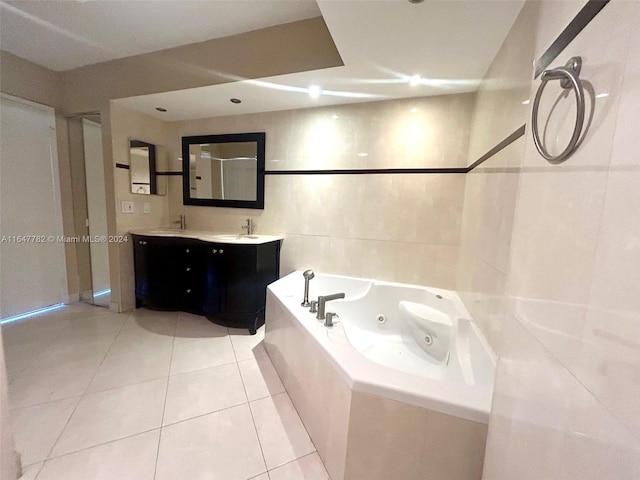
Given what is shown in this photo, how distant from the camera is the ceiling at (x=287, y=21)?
1.21 metres

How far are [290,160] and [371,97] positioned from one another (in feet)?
3.05

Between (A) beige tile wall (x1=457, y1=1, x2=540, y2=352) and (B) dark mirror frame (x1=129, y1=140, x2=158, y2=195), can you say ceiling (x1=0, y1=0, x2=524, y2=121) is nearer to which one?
(A) beige tile wall (x1=457, y1=1, x2=540, y2=352)

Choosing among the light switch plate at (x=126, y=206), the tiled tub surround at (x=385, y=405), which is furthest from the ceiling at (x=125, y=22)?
the tiled tub surround at (x=385, y=405)

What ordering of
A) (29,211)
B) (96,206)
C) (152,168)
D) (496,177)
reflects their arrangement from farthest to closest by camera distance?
(96,206) < (152,168) < (29,211) < (496,177)

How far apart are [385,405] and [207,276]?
1949 millimetres

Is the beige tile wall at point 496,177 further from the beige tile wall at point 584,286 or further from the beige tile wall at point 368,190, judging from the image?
the beige tile wall at point 584,286

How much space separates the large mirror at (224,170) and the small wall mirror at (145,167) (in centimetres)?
30

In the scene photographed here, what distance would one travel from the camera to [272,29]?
1.76 metres

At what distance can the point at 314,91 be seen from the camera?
203 cm

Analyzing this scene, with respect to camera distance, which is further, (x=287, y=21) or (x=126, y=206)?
(x=126, y=206)

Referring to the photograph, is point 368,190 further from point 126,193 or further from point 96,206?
point 96,206

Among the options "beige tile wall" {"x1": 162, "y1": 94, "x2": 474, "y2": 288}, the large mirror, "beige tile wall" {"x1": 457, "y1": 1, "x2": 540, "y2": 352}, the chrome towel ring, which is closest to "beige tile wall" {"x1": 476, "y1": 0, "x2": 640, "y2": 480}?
the chrome towel ring

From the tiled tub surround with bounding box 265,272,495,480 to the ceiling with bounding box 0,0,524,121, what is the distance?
5.31 ft

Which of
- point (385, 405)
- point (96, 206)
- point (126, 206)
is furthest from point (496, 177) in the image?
point (96, 206)
